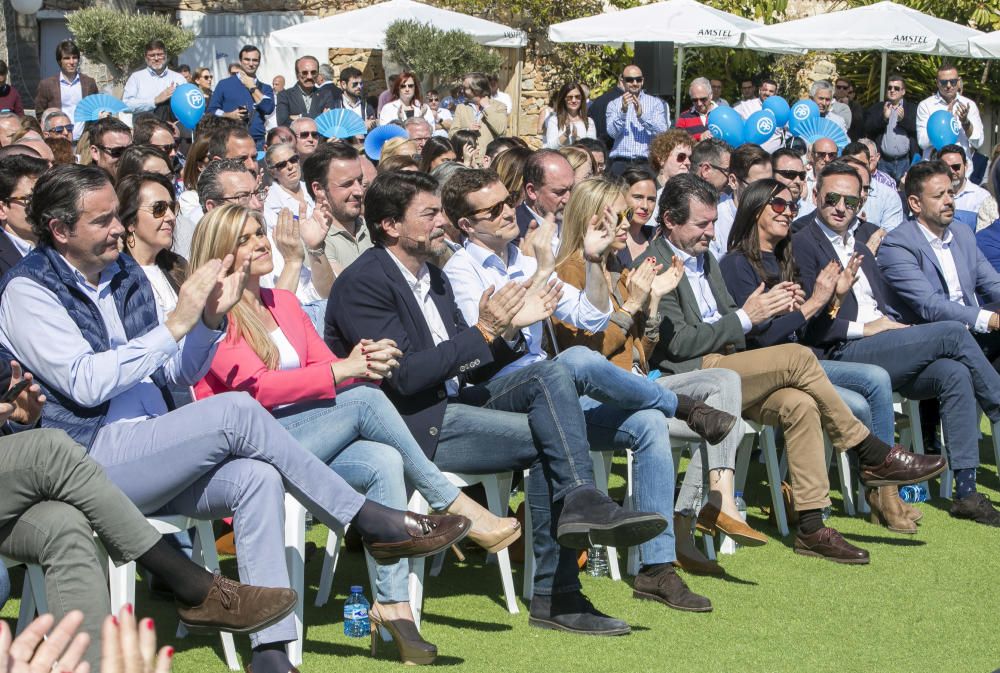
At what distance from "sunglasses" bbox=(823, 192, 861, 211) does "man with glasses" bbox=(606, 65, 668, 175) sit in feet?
20.6

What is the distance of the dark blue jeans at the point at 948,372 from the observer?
22.1 feet

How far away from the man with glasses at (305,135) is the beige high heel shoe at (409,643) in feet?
18.2

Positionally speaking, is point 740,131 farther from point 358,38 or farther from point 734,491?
point 734,491

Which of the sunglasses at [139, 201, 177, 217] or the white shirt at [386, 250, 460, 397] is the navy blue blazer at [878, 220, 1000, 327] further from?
the sunglasses at [139, 201, 177, 217]

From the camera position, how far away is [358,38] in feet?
52.5

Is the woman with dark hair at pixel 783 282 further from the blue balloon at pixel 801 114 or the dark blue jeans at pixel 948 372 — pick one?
the blue balloon at pixel 801 114

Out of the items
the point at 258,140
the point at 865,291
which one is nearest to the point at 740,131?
the point at 258,140

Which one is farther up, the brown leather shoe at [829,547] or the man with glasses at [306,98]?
the man with glasses at [306,98]

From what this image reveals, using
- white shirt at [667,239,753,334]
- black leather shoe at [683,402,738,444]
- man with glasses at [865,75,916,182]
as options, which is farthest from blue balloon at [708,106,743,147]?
black leather shoe at [683,402,738,444]

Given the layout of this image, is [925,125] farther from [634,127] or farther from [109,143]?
[109,143]

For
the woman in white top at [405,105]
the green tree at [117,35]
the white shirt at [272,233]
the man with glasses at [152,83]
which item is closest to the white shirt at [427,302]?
the white shirt at [272,233]

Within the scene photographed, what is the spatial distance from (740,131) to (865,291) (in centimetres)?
600

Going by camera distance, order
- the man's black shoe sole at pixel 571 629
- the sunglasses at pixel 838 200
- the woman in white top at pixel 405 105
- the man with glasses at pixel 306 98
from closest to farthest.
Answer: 1. the man's black shoe sole at pixel 571 629
2. the sunglasses at pixel 838 200
3. the woman in white top at pixel 405 105
4. the man with glasses at pixel 306 98

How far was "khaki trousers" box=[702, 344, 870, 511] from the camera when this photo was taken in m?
6.04
